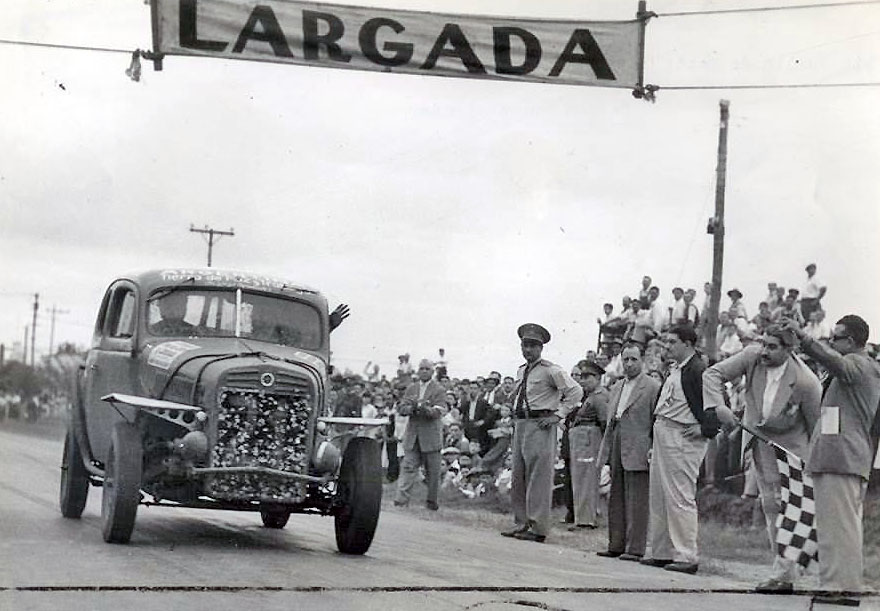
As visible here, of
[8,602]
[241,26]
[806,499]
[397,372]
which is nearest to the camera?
[8,602]

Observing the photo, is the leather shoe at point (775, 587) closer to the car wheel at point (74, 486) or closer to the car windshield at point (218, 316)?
the car windshield at point (218, 316)

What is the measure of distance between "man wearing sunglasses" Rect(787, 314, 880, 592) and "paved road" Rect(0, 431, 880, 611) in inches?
12.6

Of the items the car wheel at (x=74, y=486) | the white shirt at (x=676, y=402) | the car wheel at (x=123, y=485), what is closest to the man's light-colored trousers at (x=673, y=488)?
the white shirt at (x=676, y=402)

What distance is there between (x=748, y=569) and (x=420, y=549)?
2.83 m

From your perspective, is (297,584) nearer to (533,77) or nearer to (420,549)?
(420,549)

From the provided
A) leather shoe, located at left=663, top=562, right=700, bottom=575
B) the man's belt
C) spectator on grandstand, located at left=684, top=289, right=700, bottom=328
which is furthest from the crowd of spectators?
leather shoe, located at left=663, top=562, right=700, bottom=575

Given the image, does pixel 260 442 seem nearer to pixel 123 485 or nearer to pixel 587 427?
pixel 123 485

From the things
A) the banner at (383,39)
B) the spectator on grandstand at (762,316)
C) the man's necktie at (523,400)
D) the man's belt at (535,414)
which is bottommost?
the man's belt at (535,414)

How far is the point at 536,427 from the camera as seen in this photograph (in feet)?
43.5

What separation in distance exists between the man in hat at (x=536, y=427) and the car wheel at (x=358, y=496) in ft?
9.17

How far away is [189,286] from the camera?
11.6 meters

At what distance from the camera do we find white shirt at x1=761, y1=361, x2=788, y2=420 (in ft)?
31.4

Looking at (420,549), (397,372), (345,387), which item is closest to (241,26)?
(420,549)

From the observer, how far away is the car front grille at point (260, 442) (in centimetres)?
995
